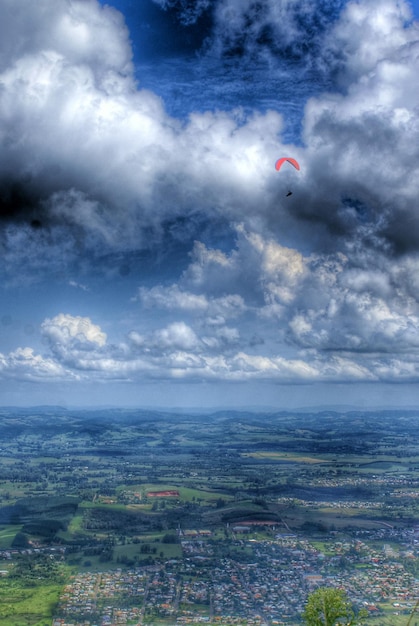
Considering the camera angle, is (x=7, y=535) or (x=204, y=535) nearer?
(x=7, y=535)

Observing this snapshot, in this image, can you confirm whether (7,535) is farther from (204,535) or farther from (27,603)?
(204,535)

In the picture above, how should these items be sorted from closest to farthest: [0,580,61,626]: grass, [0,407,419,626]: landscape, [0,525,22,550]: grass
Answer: [0,580,61,626]: grass → [0,407,419,626]: landscape → [0,525,22,550]: grass

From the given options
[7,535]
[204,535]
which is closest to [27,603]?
[7,535]

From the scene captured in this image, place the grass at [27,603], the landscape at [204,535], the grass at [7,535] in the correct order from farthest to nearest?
the grass at [7,535] < the landscape at [204,535] < the grass at [27,603]

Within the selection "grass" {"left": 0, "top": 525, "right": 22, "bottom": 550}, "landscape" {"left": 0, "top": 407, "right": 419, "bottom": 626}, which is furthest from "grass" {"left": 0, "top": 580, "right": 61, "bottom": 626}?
"grass" {"left": 0, "top": 525, "right": 22, "bottom": 550}

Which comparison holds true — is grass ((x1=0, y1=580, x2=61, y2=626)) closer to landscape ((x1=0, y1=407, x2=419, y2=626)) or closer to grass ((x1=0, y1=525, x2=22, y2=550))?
landscape ((x1=0, y1=407, x2=419, y2=626))

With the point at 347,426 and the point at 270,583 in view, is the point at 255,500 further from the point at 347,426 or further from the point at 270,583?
the point at 347,426

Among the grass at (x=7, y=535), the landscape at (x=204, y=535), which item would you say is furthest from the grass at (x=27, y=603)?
the grass at (x=7, y=535)

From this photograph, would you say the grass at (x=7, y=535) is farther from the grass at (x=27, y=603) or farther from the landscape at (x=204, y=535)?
the grass at (x=27, y=603)

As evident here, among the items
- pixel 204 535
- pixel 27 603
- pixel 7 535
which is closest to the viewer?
pixel 27 603

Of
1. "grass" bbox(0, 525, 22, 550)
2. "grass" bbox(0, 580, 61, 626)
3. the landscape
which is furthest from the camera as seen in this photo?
"grass" bbox(0, 525, 22, 550)
